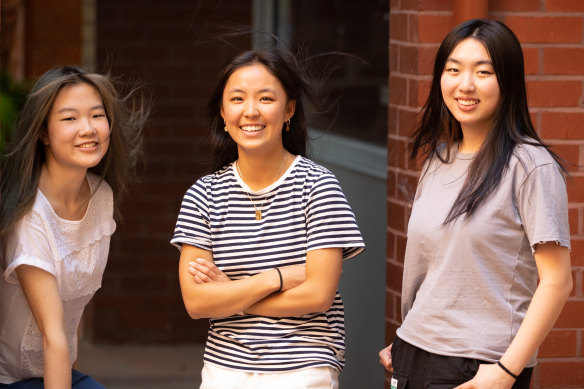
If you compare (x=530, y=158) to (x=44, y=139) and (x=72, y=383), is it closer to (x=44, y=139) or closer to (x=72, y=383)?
(x=44, y=139)

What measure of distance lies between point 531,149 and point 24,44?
4.39m

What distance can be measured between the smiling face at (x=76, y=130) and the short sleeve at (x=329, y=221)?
0.68m

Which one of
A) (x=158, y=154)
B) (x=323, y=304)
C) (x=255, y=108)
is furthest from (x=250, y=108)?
(x=158, y=154)

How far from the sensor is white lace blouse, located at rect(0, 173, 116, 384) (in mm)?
3027

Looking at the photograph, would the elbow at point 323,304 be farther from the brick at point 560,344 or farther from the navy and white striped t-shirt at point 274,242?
the brick at point 560,344

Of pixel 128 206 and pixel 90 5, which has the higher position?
pixel 90 5

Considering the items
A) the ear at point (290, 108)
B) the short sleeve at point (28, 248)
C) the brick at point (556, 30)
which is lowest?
the short sleeve at point (28, 248)

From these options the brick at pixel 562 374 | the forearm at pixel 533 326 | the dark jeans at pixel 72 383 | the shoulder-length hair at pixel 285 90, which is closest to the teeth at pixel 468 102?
the forearm at pixel 533 326

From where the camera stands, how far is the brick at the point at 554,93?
3.57m

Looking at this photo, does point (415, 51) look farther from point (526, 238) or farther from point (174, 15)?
point (174, 15)

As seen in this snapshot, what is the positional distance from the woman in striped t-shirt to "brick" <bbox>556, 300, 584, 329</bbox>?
93cm

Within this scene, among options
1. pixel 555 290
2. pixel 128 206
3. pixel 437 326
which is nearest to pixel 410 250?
pixel 437 326

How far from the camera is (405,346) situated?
9.25ft

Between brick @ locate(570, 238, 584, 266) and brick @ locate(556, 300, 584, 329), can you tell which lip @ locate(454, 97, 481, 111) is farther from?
brick @ locate(556, 300, 584, 329)
